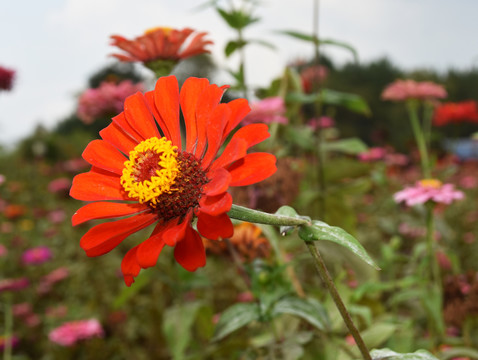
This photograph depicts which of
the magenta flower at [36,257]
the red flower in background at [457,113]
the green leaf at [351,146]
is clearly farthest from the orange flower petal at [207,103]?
the red flower in background at [457,113]

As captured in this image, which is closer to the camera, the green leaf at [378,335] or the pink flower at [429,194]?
the green leaf at [378,335]

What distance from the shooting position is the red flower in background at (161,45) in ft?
1.97

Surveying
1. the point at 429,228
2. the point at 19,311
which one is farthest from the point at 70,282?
the point at 429,228

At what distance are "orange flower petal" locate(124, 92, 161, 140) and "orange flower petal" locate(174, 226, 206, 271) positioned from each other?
127 millimetres

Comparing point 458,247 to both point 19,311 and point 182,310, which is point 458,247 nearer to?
point 182,310

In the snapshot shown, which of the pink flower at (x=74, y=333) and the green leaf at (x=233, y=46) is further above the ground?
the green leaf at (x=233, y=46)

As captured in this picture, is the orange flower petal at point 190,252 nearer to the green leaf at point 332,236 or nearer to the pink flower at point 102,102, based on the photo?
the green leaf at point 332,236

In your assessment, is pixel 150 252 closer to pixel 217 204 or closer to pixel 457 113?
pixel 217 204

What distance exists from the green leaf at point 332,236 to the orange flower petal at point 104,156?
0.65 feet

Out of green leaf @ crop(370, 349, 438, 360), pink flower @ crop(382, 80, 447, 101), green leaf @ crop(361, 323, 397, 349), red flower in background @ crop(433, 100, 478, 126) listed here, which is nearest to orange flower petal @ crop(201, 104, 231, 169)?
green leaf @ crop(370, 349, 438, 360)

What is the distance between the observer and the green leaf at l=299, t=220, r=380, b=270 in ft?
1.00

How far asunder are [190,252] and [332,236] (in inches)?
4.6

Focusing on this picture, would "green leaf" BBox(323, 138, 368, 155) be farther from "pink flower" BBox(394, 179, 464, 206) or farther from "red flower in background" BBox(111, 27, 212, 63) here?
"red flower in background" BBox(111, 27, 212, 63)

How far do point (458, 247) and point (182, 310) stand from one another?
5.01ft
